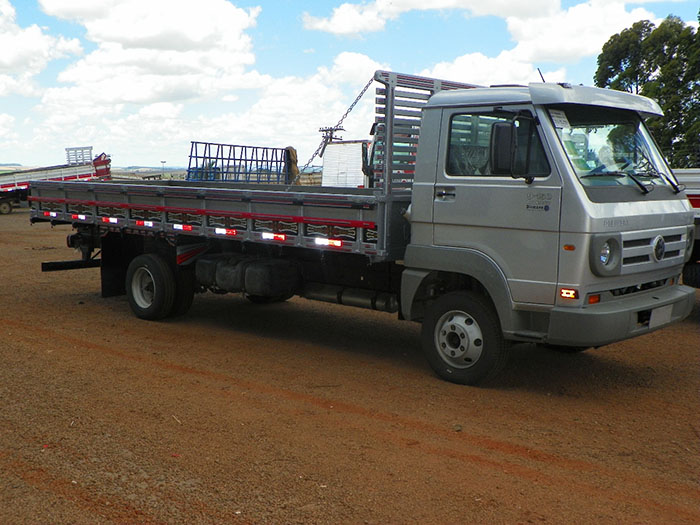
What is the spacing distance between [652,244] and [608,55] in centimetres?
2558

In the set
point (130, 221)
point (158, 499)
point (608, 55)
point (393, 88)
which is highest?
point (608, 55)

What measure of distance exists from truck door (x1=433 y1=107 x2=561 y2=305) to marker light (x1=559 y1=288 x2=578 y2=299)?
0.08 meters

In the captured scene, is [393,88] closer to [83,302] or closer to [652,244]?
[652,244]

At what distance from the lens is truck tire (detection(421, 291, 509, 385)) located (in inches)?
251

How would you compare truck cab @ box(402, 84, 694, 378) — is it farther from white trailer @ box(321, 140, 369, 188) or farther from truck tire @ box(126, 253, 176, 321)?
white trailer @ box(321, 140, 369, 188)

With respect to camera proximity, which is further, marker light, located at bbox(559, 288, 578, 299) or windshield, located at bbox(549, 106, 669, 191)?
windshield, located at bbox(549, 106, 669, 191)

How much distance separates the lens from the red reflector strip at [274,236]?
309 inches

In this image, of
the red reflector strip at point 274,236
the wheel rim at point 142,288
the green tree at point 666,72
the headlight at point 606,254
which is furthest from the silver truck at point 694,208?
the green tree at point 666,72

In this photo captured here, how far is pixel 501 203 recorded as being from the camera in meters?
6.18

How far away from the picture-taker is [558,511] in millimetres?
4215

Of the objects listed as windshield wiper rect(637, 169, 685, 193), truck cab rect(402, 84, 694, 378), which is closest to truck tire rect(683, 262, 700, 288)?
truck cab rect(402, 84, 694, 378)

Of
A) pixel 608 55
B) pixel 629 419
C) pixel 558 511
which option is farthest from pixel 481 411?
pixel 608 55

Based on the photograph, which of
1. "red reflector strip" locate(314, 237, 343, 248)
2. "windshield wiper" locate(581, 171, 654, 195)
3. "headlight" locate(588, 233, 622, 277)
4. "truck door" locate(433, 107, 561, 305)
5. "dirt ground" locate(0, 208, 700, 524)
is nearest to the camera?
"dirt ground" locate(0, 208, 700, 524)

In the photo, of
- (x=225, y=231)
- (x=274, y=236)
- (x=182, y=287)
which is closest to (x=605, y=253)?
(x=274, y=236)
